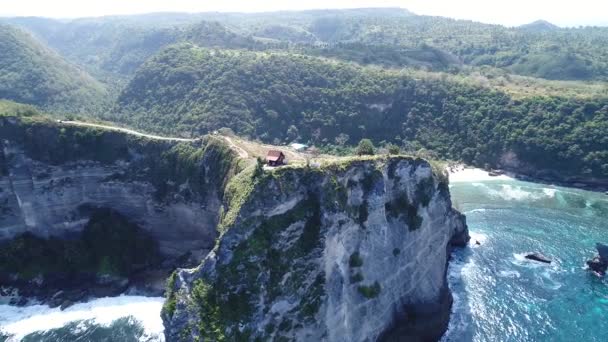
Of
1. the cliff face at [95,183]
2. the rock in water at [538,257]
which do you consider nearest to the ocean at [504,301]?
the rock in water at [538,257]

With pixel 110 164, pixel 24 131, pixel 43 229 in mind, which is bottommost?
pixel 43 229

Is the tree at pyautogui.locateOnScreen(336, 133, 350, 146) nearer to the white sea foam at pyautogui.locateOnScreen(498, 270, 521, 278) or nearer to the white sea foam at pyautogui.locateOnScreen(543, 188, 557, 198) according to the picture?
the white sea foam at pyautogui.locateOnScreen(543, 188, 557, 198)

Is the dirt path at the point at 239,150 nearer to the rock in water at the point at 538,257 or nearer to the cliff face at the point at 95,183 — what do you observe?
the cliff face at the point at 95,183

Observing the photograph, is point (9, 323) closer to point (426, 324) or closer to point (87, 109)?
point (426, 324)

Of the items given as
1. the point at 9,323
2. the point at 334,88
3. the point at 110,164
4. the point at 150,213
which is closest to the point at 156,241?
the point at 150,213

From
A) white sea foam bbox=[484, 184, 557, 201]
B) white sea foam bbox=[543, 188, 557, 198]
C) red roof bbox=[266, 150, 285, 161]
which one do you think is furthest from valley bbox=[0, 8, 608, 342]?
white sea foam bbox=[543, 188, 557, 198]
